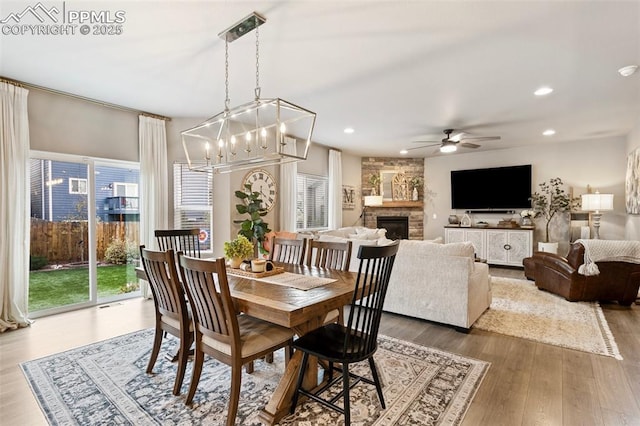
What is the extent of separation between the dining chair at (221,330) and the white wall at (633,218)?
649 centimetres

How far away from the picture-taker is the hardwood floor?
204cm

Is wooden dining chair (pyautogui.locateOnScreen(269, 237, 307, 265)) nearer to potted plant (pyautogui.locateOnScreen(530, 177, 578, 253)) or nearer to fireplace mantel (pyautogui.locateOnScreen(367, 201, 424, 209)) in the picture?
fireplace mantel (pyautogui.locateOnScreen(367, 201, 424, 209))

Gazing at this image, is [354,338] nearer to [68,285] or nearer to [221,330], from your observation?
A: [221,330]

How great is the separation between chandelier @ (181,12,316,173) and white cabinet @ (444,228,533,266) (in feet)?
14.9

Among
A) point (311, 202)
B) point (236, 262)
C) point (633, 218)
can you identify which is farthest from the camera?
point (311, 202)

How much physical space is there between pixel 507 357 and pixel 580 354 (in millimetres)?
705

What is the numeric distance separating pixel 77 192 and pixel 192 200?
1.51 metres

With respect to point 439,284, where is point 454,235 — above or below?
above

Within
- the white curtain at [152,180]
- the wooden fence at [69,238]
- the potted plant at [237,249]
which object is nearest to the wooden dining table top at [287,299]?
the potted plant at [237,249]

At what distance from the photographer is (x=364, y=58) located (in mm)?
3080

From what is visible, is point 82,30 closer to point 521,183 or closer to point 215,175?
point 215,175

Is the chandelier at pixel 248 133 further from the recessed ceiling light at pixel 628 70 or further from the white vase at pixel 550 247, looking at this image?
the white vase at pixel 550 247

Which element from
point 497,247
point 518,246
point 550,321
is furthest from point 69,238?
point 518,246

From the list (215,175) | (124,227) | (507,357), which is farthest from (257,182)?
(507,357)
